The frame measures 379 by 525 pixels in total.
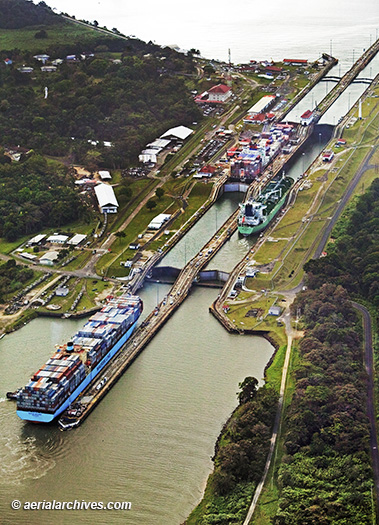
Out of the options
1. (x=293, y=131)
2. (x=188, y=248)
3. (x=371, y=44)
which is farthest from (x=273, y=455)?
(x=371, y=44)

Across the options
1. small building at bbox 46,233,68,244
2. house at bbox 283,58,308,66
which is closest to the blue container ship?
small building at bbox 46,233,68,244

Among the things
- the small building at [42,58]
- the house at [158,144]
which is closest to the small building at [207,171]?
the house at [158,144]

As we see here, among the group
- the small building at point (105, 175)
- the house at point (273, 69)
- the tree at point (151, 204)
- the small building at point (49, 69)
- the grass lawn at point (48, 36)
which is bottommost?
the tree at point (151, 204)

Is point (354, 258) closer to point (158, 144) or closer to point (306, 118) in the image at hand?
point (158, 144)

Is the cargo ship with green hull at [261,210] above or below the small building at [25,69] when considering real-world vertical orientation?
below

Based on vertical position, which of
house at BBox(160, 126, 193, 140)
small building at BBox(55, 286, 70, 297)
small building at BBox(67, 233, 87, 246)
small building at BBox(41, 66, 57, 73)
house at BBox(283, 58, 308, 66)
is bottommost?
small building at BBox(55, 286, 70, 297)

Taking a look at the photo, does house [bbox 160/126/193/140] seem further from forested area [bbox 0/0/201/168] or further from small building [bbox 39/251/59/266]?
small building [bbox 39/251/59/266]

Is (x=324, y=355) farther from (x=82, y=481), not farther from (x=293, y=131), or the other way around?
(x=293, y=131)
